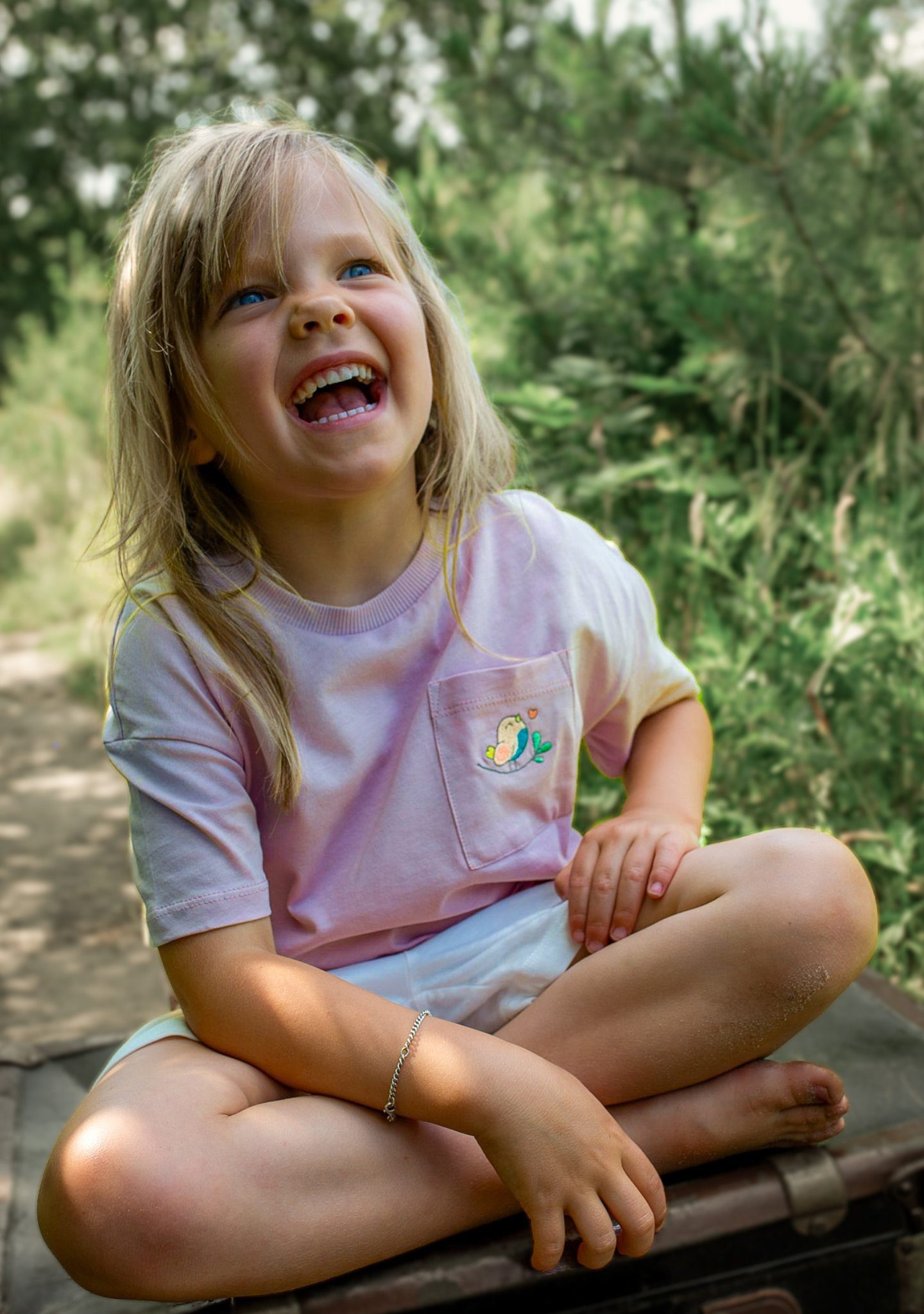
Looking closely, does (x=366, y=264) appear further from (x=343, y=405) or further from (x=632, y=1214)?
(x=632, y=1214)

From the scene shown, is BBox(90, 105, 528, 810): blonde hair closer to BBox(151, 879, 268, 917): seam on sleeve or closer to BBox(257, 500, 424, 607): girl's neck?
Answer: BBox(257, 500, 424, 607): girl's neck

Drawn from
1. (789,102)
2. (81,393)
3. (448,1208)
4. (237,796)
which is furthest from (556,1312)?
(81,393)

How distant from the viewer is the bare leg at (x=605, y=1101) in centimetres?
112

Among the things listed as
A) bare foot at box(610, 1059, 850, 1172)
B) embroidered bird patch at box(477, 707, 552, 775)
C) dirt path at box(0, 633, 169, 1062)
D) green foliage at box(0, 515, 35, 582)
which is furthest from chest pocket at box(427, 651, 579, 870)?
green foliage at box(0, 515, 35, 582)

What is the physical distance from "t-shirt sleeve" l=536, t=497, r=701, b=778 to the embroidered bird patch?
0.10 metres

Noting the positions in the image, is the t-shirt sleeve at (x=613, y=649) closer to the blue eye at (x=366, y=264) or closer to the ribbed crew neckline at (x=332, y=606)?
the ribbed crew neckline at (x=332, y=606)

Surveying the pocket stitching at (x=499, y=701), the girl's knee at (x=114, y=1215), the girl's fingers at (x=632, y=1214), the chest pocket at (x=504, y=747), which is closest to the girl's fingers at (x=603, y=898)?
the chest pocket at (x=504, y=747)

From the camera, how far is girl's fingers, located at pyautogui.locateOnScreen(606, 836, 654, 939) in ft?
4.65

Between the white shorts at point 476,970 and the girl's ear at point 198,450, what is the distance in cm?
65

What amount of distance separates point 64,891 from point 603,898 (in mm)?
1989

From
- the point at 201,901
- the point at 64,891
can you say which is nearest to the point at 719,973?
the point at 201,901

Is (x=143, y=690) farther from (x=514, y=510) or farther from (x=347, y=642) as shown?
(x=514, y=510)

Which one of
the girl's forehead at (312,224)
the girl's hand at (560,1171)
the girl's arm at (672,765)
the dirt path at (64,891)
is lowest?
the dirt path at (64,891)

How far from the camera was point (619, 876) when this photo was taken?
1.43 meters
